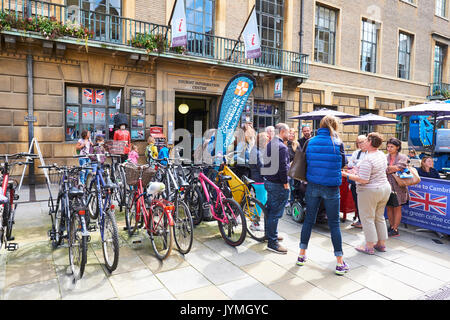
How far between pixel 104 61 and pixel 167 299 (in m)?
9.30

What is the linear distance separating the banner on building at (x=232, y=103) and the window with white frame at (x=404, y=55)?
54.0 ft

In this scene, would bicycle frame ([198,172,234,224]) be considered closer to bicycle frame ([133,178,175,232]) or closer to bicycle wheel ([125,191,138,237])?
bicycle frame ([133,178,175,232])

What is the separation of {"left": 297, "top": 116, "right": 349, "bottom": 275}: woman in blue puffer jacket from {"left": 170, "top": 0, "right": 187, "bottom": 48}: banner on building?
7.58 meters

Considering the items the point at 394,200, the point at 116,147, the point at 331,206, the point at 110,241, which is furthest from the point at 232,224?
the point at 116,147

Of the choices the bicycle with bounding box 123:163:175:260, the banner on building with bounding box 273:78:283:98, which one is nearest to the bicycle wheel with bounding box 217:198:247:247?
the bicycle with bounding box 123:163:175:260

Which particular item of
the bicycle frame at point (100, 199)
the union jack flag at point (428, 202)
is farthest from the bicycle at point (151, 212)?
the union jack flag at point (428, 202)

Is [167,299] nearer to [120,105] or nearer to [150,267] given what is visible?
[150,267]

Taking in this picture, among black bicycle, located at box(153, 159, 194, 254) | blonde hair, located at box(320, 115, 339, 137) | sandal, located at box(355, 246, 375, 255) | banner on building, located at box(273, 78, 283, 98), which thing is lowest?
sandal, located at box(355, 246, 375, 255)

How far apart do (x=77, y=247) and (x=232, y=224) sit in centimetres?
217

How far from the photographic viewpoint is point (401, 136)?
1994 cm

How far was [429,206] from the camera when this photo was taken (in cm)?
562

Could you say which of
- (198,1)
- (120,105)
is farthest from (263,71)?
(120,105)

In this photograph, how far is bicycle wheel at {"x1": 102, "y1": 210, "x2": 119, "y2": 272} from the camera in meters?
3.73

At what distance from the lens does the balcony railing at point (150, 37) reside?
31.2ft
